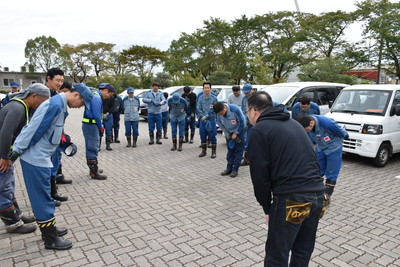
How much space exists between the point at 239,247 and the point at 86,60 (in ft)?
171

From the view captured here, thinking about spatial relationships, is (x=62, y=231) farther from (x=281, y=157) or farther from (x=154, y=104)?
(x=154, y=104)

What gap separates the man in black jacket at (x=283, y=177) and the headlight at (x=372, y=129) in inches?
219

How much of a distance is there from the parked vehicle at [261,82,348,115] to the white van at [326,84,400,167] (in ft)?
4.45

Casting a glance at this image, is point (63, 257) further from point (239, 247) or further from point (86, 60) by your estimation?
point (86, 60)

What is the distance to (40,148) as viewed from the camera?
3.35 metres

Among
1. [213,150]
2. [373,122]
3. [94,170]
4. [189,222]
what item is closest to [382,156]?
[373,122]

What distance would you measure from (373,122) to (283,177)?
19.4ft

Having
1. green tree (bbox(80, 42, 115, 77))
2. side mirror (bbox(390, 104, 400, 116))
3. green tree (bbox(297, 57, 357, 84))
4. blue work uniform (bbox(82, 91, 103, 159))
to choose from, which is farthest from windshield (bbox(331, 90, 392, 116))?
green tree (bbox(80, 42, 115, 77))

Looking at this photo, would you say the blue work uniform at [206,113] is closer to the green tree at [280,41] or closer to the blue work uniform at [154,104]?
the blue work uniform at [154,104]

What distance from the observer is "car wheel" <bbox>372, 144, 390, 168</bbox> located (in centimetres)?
725

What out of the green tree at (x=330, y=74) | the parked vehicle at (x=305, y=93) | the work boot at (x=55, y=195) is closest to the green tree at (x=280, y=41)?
the green tree at (x=330, y=74)

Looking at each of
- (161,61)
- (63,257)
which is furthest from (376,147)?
(161,61)

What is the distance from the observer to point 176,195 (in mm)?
5500

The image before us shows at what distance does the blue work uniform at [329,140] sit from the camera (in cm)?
463
